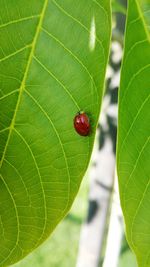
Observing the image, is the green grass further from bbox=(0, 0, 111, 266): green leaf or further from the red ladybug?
the red ladybug

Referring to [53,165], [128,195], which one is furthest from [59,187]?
[128,195]

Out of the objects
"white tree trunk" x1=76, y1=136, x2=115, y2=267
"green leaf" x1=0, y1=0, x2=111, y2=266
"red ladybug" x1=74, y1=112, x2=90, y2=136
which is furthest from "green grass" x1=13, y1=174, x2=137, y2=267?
"red ladybug" x1=74, y1=112, x2=90, y2=136

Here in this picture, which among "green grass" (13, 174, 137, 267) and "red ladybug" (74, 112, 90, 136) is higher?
"green grass" (13, 174, 137, 267)

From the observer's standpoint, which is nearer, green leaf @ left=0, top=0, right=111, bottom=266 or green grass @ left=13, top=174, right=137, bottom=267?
green leaf @ left=0, top=0, right=111, bottom=266

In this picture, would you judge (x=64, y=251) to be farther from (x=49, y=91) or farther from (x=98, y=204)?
(x=49, y=91)

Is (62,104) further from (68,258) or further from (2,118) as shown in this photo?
(68,258)

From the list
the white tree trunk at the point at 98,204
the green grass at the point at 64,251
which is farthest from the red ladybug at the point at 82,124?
the green grass at the point at 64,251

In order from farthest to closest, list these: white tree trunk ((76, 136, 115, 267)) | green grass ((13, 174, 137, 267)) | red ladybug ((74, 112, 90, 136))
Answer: green grass ((13, 174, 137, 267)) < white tree trunk ((76, 136, 115, 267)) < red ladybug ((74, 112, 90, 136))
